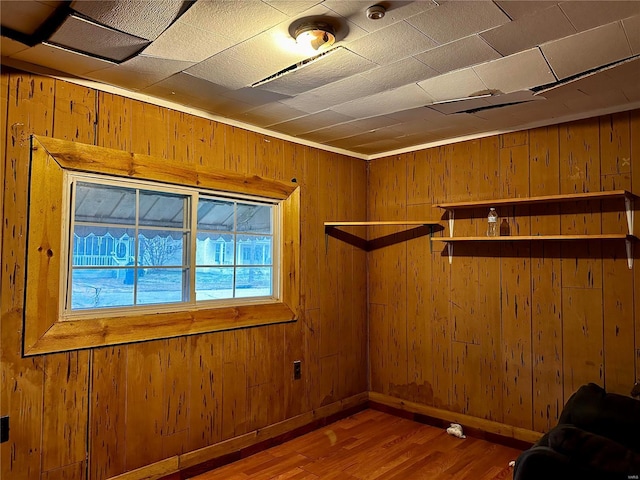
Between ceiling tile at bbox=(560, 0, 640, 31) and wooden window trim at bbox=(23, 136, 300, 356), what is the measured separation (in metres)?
2.26

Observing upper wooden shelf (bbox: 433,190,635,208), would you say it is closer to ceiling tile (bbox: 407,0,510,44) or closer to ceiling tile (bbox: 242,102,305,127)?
ceiling tile (bbox: 242,102,305,127)

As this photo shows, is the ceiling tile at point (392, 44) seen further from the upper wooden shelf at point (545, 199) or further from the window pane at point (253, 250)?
the window pane at point (253, 250)

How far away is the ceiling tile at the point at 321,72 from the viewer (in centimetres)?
227

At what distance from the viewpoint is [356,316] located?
4242mm

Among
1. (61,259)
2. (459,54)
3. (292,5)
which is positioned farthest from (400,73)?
(61,259)

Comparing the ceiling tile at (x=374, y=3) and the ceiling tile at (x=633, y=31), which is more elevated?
the ceiling tile at (x=374, y=3)

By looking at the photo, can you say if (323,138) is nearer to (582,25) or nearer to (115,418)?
(582,25)

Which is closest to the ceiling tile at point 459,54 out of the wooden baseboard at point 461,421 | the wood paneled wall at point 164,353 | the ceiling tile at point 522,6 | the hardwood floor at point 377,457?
the ceiling tile at point 522,6

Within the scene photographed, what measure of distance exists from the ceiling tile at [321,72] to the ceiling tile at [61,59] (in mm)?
903

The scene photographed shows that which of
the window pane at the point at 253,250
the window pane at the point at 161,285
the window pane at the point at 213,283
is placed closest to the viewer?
the window pane at the point at 161,285

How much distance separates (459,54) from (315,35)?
76cm

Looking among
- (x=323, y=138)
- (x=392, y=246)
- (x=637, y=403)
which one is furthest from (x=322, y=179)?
(x=637, y=403)

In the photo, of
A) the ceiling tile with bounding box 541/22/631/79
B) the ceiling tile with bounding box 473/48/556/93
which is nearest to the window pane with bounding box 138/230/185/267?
the ceiling tile with bounding box 473/48/556/93

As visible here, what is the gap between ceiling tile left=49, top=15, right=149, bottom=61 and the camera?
196 cm
